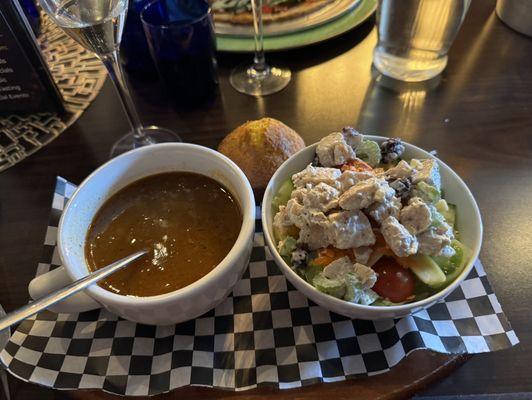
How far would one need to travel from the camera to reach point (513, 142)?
1.22m

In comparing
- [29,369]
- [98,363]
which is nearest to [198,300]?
[98,363]

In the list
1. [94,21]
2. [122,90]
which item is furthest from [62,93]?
[94,21]

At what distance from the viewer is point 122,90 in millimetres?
1201

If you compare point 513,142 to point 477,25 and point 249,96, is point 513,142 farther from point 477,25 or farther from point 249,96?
point 249,96

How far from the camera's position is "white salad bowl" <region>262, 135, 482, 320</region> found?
75cm

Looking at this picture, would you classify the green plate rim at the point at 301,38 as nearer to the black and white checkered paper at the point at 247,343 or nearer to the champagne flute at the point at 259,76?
the champagne flute at the point at 259,76

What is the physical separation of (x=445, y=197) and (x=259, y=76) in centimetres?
81

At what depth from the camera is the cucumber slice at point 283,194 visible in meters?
0.94

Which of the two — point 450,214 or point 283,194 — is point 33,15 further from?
point 450,214

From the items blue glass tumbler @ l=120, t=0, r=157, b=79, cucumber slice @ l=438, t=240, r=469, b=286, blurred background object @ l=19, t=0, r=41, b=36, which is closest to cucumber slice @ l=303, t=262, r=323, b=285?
cucumber slice @ l=438, t=240, r=469, b=286

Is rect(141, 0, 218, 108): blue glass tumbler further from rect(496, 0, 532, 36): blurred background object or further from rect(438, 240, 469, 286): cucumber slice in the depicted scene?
rect(496, 0, 532, 36): blurred background object

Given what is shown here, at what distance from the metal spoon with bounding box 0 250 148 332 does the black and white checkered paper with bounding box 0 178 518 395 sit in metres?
0.14

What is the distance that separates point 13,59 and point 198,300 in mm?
982

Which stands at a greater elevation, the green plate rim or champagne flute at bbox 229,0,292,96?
the green plate rim
